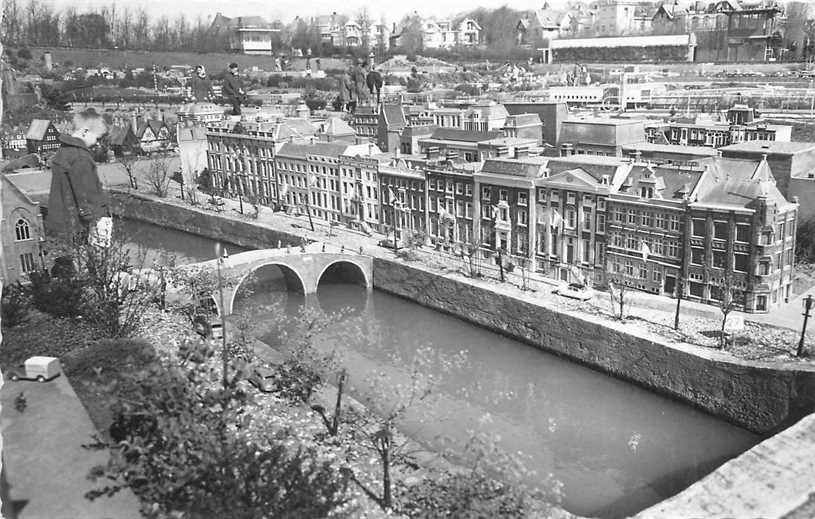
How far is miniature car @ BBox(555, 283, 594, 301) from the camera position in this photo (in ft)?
113

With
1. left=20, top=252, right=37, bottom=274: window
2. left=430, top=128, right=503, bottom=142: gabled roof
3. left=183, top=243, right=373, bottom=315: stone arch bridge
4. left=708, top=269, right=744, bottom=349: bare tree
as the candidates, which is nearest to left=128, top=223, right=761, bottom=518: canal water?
left=183, top=243, right=373, bottom=315: stone arch bridge

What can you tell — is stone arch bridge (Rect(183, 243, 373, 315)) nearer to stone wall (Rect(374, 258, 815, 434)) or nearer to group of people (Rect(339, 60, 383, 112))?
stone wall (Rect(374, 258, 815, 434))

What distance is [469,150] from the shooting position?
50.1 metres

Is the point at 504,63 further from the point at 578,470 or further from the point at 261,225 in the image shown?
the point at 578,470

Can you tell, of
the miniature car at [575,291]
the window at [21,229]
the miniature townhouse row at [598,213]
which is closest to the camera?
the miniature townhouse row at [598,213]

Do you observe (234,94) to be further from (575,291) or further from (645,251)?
(645,251)

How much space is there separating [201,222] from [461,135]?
2052cm

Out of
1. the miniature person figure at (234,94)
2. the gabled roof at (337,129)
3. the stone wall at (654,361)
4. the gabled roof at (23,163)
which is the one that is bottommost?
the stone wall at (654,361)

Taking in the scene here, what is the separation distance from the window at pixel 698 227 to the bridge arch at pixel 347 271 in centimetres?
1794

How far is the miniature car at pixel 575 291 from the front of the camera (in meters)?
34.5

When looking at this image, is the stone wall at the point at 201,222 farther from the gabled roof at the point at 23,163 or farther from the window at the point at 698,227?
the window at the point at 698,227

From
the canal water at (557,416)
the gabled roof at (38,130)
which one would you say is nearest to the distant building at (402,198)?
the canal water at (557,416)

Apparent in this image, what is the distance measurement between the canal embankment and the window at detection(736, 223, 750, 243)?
6.00m

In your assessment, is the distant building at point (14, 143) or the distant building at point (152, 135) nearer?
the distant building at point (14, 143)
